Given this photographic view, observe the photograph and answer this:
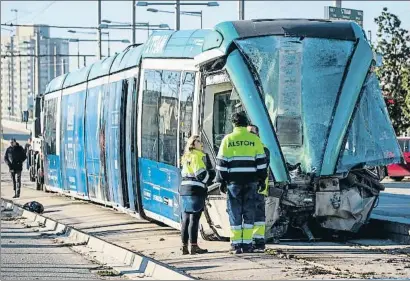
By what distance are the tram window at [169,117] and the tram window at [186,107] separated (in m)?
0.28

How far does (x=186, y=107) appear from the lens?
49.6ft

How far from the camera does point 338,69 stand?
1417cm

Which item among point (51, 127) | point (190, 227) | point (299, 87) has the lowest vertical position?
point (190, 227)

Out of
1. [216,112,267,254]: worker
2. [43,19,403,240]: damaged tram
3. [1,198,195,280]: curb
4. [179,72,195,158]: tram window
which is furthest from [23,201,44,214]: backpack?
[216,112,267,254]: worker

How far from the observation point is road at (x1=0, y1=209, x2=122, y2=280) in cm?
1253

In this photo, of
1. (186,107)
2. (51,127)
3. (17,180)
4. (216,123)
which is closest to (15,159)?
(17,180)

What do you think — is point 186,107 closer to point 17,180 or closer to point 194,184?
point 194,184

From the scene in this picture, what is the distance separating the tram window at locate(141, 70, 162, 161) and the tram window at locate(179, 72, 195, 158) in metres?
1.45

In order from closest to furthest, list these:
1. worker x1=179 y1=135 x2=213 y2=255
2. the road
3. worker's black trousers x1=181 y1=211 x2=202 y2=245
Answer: the road
worker x1=179 y1=135 x2=213 y2=255
worker's black trousers x1=181 y1=211 x2=202 y2=245

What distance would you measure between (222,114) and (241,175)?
143 centimetres

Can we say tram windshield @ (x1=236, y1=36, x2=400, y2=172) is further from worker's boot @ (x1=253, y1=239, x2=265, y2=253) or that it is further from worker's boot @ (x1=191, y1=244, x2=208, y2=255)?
worker's boot @ (x1=191, y1=244, x2=208, y2=255)

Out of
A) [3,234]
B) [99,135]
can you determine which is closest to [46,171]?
[99,135]

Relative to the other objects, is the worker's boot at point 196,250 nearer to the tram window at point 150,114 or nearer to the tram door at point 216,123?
the tram door at point 216,123

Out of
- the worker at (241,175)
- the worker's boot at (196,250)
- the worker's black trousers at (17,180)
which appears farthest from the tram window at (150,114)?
the worker's black trousers at (17,180)
